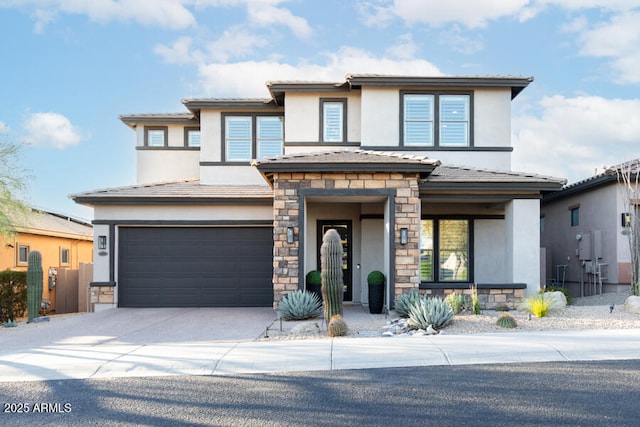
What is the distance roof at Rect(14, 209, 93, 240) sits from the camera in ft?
62.5

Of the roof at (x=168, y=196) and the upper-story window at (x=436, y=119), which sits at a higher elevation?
the upper-story window at (x=436, y=119)

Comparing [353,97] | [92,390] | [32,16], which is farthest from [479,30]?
[92,390]

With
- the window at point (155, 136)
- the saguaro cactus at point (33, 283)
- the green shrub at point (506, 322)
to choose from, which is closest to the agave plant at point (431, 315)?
the green shrub at point (506, 322)

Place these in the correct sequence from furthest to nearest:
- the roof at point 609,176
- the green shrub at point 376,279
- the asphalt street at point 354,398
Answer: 1. the roof at point 609,176
2. the green shrub at point 376,279
3. the asphalt street at point 354,398

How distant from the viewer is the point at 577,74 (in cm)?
1895

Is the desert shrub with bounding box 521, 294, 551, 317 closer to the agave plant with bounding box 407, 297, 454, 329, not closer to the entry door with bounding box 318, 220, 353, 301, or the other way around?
the agave plant with bounding box 407, 297, 454, 329

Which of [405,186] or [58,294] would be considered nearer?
[405,186]

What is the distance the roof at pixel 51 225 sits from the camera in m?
19.1

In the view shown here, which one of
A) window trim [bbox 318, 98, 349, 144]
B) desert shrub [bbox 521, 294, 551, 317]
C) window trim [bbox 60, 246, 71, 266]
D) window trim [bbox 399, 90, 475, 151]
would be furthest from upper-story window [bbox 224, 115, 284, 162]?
window trim [bbox 60, 246, 71, 266]

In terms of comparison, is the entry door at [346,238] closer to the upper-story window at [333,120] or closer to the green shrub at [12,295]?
the upper-story window at [333,120]

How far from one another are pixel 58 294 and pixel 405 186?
1501 cm

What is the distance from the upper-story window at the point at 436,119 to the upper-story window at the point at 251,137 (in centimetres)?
416

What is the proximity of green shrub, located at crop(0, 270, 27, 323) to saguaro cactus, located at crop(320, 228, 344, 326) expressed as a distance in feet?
32.0

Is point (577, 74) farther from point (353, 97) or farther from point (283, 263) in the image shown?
point (283, 263)
